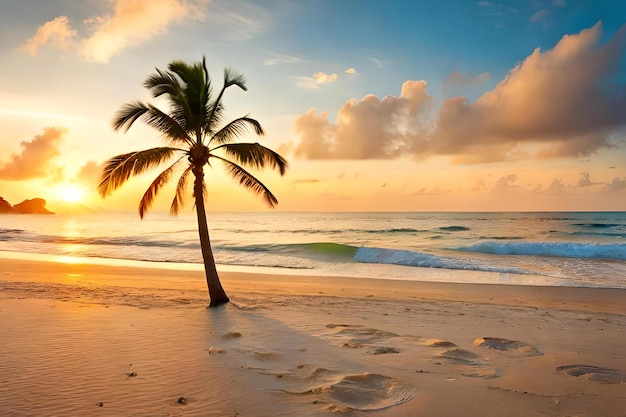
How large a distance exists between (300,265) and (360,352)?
18.6m

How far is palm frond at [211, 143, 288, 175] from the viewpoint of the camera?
490 inches

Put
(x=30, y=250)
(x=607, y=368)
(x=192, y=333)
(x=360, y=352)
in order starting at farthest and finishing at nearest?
1. (x=30, y=250)
2. (x=192, y=333)
3. (x=360, y=352)
4. (x=607, y=368)

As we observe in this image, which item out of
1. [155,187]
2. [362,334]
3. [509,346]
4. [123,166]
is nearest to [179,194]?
[155,187]

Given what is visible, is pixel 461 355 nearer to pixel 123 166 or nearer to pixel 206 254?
pixel 206 254

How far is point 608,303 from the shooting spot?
45.4 feet

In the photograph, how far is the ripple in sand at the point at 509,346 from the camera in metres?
7.91

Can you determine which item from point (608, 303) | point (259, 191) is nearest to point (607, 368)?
point (608, 303)

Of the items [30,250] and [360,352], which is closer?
[360,352]

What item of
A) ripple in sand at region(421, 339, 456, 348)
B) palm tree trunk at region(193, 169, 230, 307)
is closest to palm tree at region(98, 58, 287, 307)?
palm tree trunk at region(193, 169, 230, 307)

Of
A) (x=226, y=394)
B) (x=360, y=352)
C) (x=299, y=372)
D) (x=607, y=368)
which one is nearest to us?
(x=226, y=394)

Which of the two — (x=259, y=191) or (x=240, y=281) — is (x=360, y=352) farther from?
(x=240, y=281)

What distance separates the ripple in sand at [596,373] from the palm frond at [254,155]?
8643mm

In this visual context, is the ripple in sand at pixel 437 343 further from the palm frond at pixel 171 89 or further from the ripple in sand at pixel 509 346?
the palm frond at pixel 171 89

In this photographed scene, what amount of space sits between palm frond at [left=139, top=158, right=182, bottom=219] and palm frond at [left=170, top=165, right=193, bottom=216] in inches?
14.1
